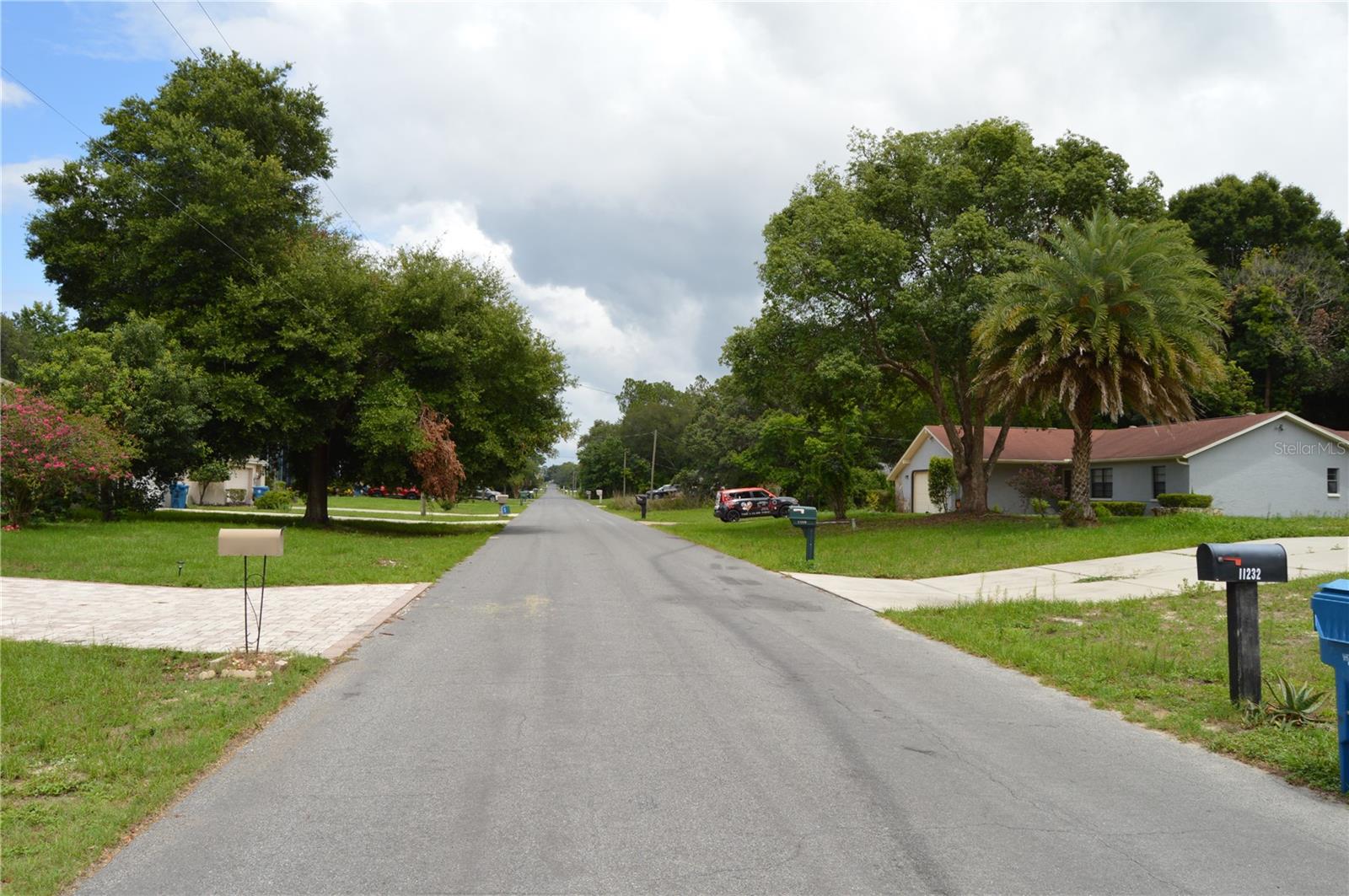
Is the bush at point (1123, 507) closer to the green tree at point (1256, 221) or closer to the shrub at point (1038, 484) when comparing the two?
the shrub at point (1038, 484)

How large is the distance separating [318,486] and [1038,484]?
2866cm

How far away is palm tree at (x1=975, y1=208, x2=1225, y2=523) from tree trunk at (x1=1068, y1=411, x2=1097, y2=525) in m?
0.92

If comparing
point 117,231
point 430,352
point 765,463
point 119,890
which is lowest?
point 119,890

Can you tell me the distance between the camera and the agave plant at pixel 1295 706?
6555 mm

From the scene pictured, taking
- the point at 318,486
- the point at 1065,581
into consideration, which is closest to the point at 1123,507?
the point at 1065,581

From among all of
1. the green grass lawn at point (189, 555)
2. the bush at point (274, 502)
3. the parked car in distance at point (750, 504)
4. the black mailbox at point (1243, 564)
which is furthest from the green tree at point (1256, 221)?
the bush at point (274, 502)

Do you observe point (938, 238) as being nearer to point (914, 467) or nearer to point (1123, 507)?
point (1123, 507)

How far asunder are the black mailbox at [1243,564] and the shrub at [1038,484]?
30.8 metres

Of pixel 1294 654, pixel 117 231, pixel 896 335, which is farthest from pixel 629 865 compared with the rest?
pixel 117 231

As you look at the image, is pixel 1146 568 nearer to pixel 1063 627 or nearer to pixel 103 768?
pixel 1063 627

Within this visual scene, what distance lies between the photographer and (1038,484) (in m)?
36.6

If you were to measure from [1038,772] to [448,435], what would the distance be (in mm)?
27269

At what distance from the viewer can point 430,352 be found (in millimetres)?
29078

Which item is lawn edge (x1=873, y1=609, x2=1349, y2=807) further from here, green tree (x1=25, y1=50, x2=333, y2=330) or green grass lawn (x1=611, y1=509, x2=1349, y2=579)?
green tree (x1=25, y1=50, x2=333, y2=330)
